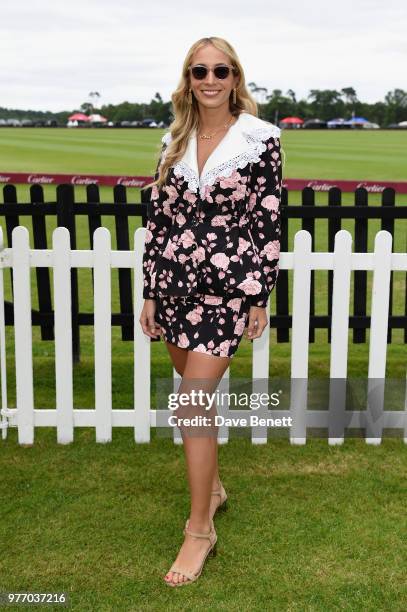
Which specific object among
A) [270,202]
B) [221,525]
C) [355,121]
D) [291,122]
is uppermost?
[355,121]

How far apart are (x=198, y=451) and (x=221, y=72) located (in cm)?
154

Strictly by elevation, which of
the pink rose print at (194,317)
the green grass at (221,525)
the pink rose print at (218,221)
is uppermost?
the pink rose print at (218,221)

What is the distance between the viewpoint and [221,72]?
3031 mm

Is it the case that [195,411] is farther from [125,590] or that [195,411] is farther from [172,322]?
[125,590]

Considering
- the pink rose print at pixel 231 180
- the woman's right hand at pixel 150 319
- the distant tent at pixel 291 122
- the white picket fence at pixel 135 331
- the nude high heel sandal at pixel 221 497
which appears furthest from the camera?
the distant tent at pixel 291 122

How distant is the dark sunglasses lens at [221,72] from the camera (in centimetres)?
303

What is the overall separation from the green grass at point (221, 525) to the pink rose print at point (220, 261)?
127cm

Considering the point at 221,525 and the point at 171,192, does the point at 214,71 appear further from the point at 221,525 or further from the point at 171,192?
the point at 221,525

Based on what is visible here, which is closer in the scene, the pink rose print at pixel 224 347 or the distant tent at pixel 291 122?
the pink rose print at pixel 224 347

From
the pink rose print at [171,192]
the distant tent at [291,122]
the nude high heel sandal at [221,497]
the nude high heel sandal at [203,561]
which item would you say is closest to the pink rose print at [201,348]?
the pink rose print at [171,192]

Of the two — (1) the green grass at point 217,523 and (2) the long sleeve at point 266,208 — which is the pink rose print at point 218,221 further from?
(1) the green grass at point 217,523

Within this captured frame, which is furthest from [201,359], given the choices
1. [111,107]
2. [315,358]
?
[111,107]

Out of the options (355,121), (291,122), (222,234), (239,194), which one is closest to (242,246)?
(222,234)

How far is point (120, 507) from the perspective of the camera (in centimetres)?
376
